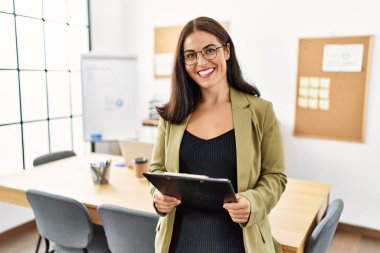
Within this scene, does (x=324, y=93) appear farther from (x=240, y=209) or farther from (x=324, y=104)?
(x=240, y=209)


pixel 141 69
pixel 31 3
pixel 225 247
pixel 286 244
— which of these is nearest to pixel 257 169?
pixel 225 247

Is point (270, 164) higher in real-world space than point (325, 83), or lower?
lower

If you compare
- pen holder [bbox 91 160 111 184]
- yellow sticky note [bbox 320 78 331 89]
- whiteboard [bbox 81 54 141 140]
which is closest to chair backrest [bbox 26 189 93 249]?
pen holder [bbox 91 160 111 184]

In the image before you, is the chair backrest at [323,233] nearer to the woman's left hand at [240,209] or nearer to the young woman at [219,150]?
the young woman at [219,150]

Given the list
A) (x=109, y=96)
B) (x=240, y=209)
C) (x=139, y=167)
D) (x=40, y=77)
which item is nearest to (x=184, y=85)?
(x=240, y=209)

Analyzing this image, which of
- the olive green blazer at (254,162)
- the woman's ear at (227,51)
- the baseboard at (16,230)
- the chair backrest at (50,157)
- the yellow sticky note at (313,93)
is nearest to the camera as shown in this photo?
the olive green blazer at (254,162)

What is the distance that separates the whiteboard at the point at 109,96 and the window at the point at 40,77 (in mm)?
229

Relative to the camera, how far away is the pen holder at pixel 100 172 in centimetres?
223

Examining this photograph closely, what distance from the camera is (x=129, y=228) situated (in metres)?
1.67

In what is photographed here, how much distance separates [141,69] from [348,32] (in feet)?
7.82

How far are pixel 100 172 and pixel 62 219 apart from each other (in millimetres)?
431

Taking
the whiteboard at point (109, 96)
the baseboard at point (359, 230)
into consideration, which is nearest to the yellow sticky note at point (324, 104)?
the baseboard at point (359, 230)

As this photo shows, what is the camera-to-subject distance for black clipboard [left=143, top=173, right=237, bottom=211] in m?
1.04

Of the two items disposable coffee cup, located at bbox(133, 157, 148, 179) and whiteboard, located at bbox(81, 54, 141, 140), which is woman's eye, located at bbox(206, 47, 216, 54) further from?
whiteboard, located at bbox(81, 54, 141, 140)
